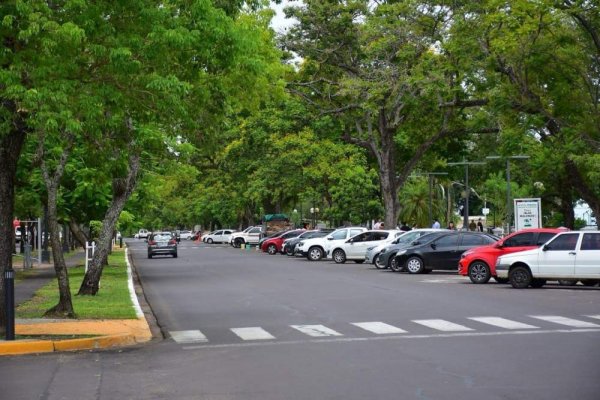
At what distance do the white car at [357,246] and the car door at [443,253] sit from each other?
27.0 ft

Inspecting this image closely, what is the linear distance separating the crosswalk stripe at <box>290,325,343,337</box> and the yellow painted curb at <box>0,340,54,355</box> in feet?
13.8

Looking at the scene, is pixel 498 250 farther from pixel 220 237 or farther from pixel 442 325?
pixel 220 237

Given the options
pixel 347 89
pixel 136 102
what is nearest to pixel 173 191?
pixel 347 89

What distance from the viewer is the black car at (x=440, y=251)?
3259cm

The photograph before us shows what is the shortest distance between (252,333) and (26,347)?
378 centimetres

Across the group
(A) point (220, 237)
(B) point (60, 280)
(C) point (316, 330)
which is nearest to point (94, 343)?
(C) point (316, 330)

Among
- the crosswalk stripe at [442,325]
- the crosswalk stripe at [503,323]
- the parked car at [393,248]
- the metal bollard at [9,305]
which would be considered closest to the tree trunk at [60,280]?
the metal bollard at [9,305]

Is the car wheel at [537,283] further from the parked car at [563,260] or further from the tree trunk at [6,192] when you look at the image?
the tree trunk at [6,192]

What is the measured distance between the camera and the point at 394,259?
34812 mm

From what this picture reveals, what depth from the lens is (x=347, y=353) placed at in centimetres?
1276

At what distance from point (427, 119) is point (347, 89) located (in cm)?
552

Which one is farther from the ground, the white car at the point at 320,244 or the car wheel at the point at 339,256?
the white car at the point at 320,244

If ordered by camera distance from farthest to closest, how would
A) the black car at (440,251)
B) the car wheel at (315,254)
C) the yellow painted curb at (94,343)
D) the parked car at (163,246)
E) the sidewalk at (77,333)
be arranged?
the parked car at (163,246)
the car wheel at (315,254)
the black car at (440,251)
the yellow painted curb at (94,343)
the sidewalk at (77,333)

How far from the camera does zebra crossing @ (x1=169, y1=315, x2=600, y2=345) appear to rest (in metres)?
14.9
